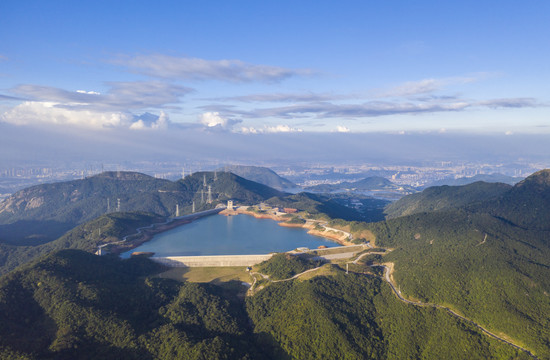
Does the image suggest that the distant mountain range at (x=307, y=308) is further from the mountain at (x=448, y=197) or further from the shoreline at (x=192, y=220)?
the mountain at (x=448, y=197)

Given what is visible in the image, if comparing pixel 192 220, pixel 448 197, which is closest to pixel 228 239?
pixel 192 220

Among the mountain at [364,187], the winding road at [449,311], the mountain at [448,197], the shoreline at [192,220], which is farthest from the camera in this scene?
the mountain at [364,187]

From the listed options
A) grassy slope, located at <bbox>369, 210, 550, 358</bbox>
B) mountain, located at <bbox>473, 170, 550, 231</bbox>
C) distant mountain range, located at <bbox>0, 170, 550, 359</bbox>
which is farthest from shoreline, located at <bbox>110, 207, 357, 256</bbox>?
mountain, located at <bbox>473, 170, 550, 231</bbox>

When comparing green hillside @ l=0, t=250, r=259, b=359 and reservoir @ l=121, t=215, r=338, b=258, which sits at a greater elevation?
green hillside @ l=0, t=250, r=259, b=359

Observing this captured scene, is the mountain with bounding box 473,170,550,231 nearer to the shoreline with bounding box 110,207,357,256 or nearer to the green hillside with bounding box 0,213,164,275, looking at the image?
the shoreline with bounding box 110,207,357,256

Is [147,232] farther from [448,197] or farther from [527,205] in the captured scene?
[527,205]

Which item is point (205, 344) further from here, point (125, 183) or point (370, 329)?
point (125, 183)

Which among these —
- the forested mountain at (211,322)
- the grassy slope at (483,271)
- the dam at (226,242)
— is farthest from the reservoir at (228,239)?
the forested mountain at (211,322)
